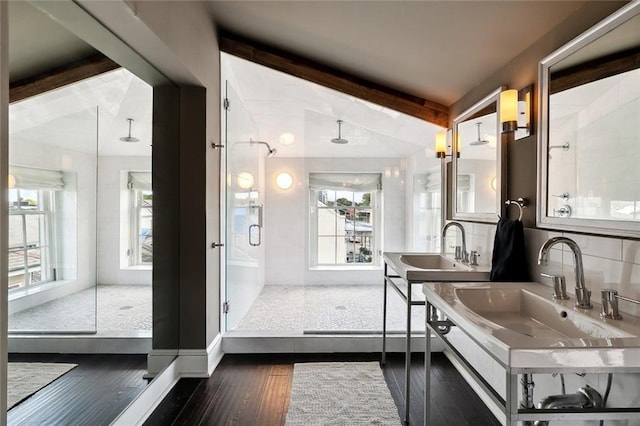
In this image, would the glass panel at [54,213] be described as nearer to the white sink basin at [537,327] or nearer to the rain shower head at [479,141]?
the white sink basin at [537,327]

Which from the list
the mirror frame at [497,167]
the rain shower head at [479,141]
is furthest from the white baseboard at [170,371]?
the rain shower head at [479,141]

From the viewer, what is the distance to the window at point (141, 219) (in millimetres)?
2285

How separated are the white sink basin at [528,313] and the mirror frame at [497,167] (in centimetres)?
71

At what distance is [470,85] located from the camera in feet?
7.93

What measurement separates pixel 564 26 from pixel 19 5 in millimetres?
2191

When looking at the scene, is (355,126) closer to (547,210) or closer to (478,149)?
(478,149)

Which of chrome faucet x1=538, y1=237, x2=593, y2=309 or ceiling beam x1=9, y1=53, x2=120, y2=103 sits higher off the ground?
ceiling beam x1=9, y1=53, x2=120, y2=103

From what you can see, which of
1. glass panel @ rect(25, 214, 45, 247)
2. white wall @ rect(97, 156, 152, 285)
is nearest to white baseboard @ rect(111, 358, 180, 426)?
white wall @ rect(97, 156, 152, 285)

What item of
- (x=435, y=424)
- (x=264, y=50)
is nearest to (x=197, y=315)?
(x=435, y=424)

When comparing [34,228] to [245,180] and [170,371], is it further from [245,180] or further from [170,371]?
[245,180]

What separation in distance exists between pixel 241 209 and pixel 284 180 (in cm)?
83

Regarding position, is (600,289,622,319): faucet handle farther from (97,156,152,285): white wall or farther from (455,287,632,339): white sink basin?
(97,156,152,285): white wall

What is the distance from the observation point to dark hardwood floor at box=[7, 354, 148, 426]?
135 centimetres

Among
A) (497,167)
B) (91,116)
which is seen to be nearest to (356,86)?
(497,167)
